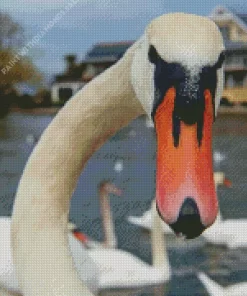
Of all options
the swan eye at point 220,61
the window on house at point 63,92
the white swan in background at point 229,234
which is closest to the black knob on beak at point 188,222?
the swan eye at point 220,61

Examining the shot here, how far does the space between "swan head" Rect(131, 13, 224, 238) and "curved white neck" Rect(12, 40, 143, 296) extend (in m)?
0.14

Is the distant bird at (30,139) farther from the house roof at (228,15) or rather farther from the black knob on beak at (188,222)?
the black knob on beak at (188,222)

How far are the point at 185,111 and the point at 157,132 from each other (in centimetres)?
3

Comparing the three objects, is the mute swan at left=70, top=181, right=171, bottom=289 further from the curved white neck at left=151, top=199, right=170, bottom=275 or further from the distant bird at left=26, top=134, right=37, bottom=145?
the distant bird at left=26, top=134, right=37, bottom=145

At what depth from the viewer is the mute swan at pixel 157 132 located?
0.57 metres

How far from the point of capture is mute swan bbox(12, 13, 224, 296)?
0.57 metres

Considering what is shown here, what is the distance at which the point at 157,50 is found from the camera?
594 millimetres

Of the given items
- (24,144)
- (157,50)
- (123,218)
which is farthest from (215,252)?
(24,144)

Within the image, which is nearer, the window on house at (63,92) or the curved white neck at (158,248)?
the curved white neck at (158,248)

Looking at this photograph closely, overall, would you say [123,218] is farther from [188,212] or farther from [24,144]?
[188,212]

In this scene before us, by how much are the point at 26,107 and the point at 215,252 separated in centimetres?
184

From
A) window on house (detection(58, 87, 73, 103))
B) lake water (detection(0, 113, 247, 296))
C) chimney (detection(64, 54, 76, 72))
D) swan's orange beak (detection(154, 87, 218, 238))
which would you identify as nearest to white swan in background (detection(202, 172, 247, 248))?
lake water (detection(0, 113, 247, 296))

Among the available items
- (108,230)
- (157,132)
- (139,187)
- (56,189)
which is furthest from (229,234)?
(157,132)

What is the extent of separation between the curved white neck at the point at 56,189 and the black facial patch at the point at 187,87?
143 mm
